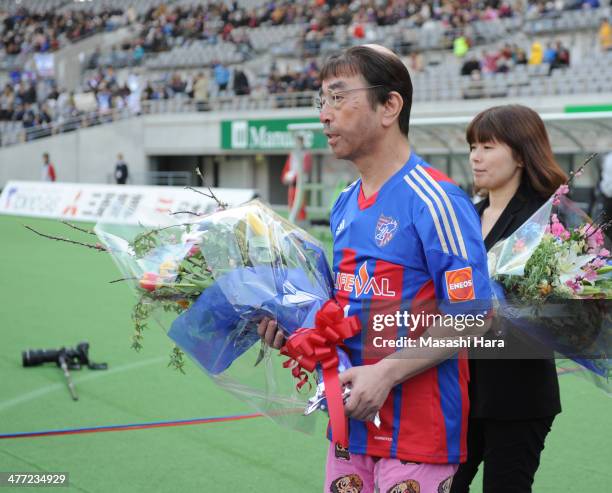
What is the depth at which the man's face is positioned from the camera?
2.23 meters

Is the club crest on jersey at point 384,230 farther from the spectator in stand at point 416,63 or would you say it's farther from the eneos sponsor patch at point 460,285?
the spectator in stand at point 416,63

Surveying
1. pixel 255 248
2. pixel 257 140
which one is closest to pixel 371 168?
pixel 255 248

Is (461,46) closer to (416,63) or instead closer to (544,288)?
(416,63)

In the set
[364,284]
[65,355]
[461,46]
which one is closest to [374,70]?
[364,284]

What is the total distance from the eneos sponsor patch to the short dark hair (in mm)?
517

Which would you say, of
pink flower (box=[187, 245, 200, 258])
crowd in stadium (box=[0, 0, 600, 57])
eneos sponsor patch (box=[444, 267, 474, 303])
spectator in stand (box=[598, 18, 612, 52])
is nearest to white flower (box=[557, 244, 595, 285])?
eneos sponsor patch (box=[444, 267, 474, 303])

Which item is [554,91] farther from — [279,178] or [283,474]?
[283,474]

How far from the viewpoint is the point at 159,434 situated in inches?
194

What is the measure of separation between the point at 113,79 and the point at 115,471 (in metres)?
29.0

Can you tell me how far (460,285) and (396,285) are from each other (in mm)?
188

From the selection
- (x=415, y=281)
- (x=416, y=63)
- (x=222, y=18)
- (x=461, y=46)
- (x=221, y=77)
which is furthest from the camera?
(x=222, y=18)

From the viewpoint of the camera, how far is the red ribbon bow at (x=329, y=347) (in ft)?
6.97

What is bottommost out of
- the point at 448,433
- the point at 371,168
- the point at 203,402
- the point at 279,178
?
the point at 279,178

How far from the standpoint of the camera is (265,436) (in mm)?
4918
